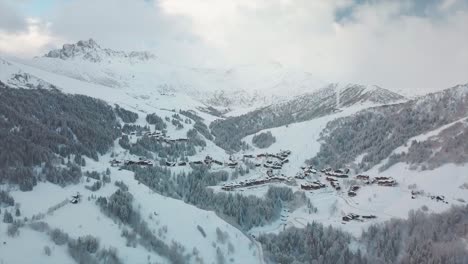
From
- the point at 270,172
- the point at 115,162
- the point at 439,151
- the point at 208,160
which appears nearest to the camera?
the point at 439,151

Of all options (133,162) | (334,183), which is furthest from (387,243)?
(133,162)

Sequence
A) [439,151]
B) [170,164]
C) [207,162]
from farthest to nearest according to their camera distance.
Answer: [207,162] → [170,164] → [439,151]

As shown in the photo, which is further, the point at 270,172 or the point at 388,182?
the point at 270,172

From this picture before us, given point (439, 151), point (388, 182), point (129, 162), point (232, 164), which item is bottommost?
point (388, 182)

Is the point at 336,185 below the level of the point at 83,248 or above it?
above

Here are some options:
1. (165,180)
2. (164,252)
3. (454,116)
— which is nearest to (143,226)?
(164,252)

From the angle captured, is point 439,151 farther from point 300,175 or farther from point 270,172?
point 270,172

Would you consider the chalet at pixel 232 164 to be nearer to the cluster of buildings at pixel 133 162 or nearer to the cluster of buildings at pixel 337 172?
the cluster of buildings at pixel 133 162
